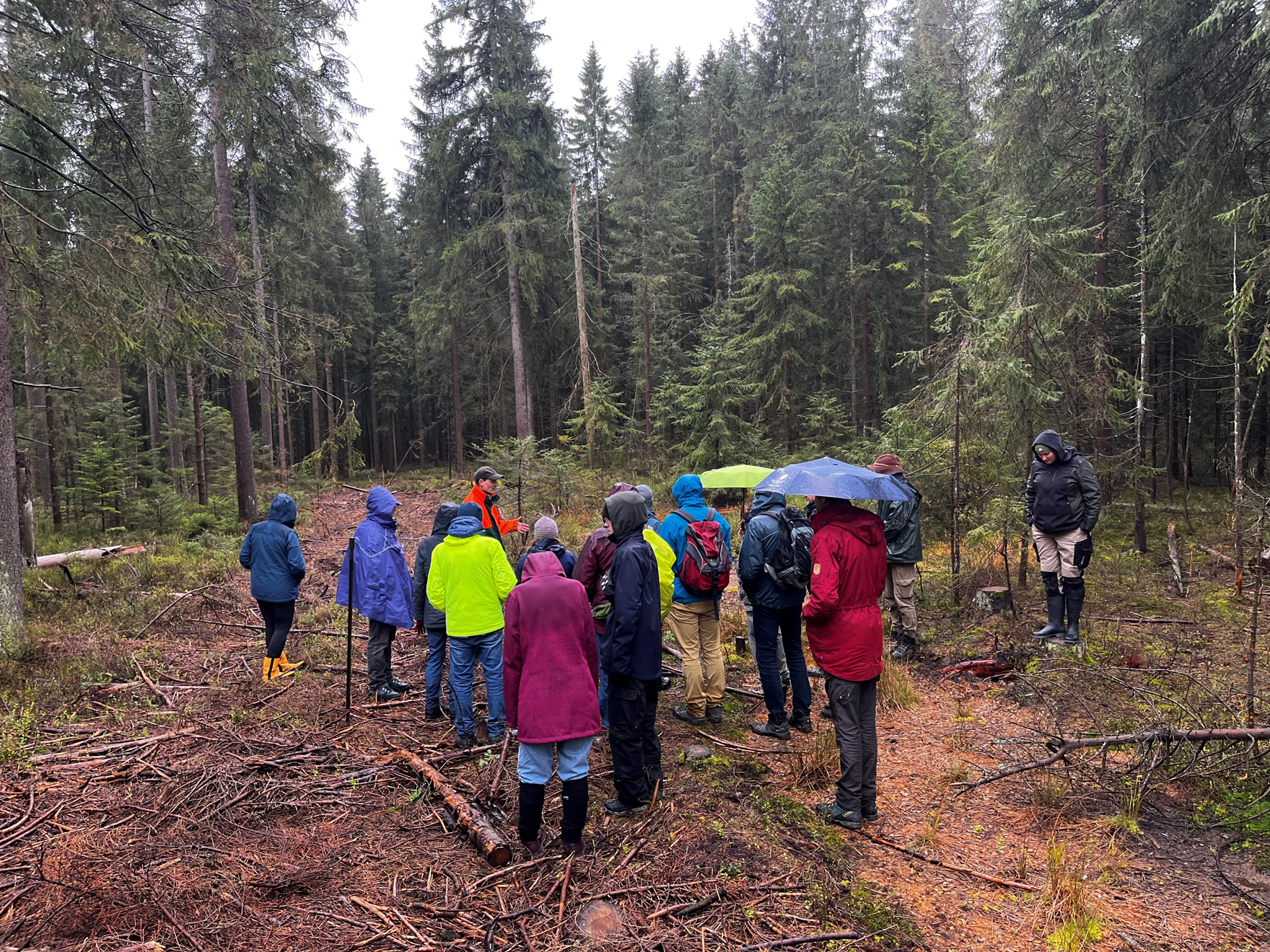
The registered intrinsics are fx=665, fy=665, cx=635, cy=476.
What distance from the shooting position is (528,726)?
406 cm

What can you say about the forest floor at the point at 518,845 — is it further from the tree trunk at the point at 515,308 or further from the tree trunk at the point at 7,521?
the tree trunk at the point at 515,308

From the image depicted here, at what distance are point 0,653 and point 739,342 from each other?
18725 mm

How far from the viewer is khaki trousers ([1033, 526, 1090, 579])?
7305mm

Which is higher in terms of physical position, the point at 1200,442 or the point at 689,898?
the point at 1200,442

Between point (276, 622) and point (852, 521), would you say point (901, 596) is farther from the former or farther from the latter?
point (276, 622)

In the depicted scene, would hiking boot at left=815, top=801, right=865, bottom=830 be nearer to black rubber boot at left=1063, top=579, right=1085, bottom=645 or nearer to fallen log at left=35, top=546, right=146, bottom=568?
black rubber boot at left=1063, top=579, right=1085, bottom=645

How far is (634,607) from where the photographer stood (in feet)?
15.0

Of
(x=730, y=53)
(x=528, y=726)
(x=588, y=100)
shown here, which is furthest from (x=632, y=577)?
(x=730, y=53)

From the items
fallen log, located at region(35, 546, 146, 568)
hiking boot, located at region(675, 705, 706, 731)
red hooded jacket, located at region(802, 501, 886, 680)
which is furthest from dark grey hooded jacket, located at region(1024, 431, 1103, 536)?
fallen log, located at region(35, 546, 146, 568)

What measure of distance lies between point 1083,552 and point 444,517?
22.2 feet

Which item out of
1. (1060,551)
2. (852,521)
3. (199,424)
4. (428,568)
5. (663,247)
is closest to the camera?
(852,521)

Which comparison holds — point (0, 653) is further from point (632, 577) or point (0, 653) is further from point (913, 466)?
point (913, 466)

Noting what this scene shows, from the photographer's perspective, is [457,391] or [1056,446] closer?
[1056,446]

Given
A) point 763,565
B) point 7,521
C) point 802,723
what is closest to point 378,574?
point 763,565
